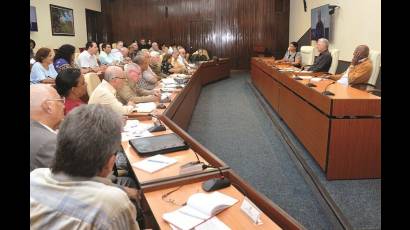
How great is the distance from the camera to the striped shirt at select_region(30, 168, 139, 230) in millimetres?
993

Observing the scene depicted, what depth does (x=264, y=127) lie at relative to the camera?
16.7 ft

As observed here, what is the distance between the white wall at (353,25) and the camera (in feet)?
18.3

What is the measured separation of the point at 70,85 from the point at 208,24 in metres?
10.4

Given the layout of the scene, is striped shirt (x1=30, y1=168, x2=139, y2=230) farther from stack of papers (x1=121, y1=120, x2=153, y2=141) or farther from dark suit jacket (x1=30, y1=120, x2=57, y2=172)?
stack of papers (x1=121, y1=120, x2=153, y2=141)

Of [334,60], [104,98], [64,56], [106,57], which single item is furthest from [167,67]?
[104,98]

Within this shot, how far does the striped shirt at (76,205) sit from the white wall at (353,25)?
17.7ft

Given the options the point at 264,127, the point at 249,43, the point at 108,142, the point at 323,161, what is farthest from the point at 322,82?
the point at 249,43

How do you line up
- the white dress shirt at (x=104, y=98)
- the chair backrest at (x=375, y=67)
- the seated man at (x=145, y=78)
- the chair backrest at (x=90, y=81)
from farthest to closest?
the seated man at (x=145, y=78)
the chair backrest at (x=375, y=67)
the chair backrest at (x=90, y=81)
the white dress shirt at (x=104, y=98)

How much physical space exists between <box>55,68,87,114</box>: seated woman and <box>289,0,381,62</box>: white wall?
182 inches

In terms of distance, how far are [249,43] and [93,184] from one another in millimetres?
12010

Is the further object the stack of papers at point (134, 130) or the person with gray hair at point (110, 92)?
the person with gray hair at point (110, 92)

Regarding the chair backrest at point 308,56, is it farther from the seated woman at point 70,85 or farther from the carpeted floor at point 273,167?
the seated woman at point 70,85

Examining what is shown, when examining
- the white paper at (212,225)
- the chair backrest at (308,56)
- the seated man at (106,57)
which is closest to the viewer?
the white paper at (212,225)

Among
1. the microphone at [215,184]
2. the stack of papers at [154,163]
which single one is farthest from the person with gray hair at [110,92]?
the microphone at [215,184]
